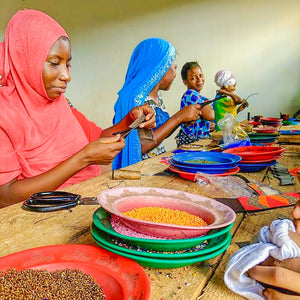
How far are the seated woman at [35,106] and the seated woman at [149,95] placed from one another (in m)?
0.85

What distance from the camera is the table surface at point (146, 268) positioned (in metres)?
0.62

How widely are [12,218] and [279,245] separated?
2.43ft

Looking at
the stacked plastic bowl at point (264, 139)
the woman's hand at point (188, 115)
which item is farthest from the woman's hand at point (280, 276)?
the woman's hand at point (188, 115)

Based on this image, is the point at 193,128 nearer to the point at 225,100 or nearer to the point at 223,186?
the point at 225,100

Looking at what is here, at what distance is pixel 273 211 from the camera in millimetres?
1006

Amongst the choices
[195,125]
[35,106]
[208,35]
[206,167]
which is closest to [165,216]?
[206,167]

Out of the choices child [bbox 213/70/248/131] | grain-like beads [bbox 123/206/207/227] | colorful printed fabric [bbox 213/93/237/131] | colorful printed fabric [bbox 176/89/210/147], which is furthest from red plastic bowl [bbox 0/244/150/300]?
colorful printed fabric [bbox 213/93/237/131]

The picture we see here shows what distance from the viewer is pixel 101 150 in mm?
1480

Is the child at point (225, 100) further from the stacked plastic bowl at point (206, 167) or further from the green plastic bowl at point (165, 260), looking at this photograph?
the green plastic bowl at point (165, 260)

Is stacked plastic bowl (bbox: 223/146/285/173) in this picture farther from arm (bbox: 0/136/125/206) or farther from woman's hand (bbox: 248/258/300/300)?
woman's hand (bbox: 248/258/300/300)

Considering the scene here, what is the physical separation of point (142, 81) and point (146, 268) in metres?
2.03

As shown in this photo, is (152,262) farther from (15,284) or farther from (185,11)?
(185,11)

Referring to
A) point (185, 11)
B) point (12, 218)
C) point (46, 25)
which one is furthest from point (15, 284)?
point (185, 11)

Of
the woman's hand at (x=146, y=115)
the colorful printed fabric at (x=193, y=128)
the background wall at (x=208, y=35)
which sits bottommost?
the colorful printed fabric at (x=193, y=128)
